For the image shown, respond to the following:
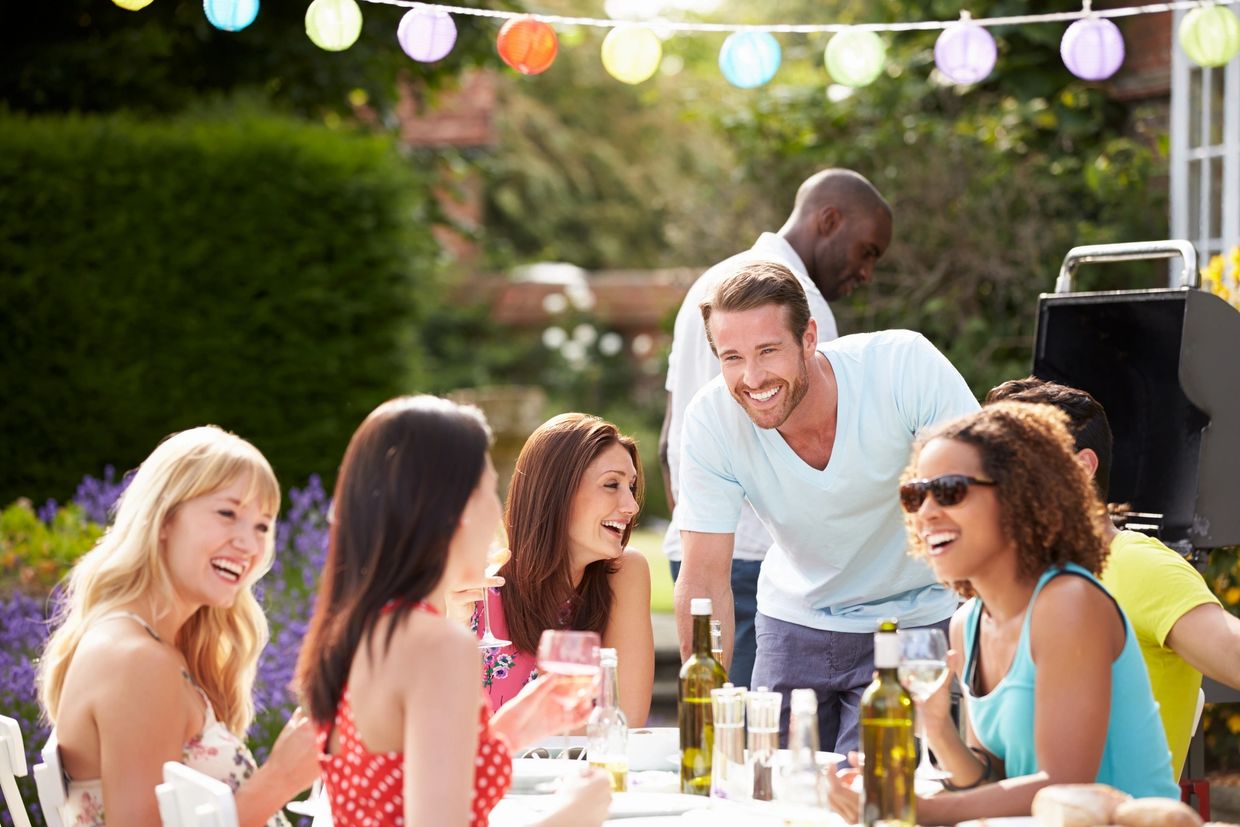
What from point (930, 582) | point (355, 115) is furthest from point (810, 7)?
point (930, 582)

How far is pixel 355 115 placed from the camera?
1124 centimetres

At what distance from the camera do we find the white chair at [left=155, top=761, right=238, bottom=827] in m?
2.25

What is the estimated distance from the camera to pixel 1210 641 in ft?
9.43

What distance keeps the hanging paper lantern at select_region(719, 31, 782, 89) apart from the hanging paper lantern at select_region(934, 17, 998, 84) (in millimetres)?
524

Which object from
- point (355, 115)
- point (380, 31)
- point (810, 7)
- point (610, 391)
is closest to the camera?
point (380, 31)

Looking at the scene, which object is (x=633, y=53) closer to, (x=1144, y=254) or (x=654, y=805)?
(x=1144, y=254)

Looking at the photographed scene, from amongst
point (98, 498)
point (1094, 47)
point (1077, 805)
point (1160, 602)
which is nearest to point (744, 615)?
point (1160, 602)

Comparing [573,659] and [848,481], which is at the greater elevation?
[848,481]

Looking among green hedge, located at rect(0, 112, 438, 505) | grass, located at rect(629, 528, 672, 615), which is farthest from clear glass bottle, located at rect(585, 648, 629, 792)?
green hedge, located at rect(0, 112, 438, 505)

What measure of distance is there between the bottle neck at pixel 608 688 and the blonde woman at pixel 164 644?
1.65 feet

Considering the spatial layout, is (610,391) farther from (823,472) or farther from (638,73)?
(823,472)

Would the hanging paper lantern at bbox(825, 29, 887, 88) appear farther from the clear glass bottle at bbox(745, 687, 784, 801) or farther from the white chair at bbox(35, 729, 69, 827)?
the white chair at bbox(35, 729, 69, 827)

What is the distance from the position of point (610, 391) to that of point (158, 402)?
907cm

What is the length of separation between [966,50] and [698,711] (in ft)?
9.23
